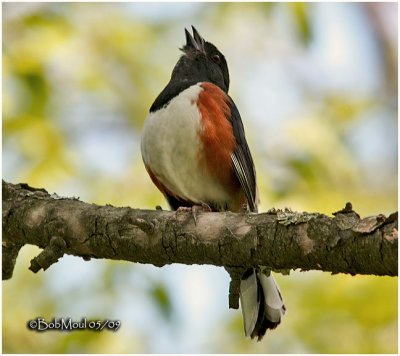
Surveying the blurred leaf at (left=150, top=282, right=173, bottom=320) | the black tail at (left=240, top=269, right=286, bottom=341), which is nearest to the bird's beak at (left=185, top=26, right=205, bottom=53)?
the blurred leaf at (left=150, top=282, right=173, bottom=320)

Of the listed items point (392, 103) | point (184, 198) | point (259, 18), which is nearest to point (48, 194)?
point (184, 198)

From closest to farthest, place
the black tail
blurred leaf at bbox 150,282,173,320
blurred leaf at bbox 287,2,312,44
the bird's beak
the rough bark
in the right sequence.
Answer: the rough bark, the black tail, blurred leaf at bbox 150,282,173,320, blurred leaf at bbox 287,2,312,44, the bird's beak

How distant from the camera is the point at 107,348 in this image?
16.4ft

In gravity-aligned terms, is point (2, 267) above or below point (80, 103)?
below

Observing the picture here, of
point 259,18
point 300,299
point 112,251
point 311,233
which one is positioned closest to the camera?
point 311,233

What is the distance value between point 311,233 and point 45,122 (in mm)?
3137

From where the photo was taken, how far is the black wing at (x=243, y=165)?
466cm

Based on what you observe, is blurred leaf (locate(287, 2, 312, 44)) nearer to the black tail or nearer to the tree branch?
the black tail

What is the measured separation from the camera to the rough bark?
2.96m

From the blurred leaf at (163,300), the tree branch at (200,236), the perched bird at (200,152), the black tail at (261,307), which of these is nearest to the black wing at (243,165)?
the perched bird at (200,152)

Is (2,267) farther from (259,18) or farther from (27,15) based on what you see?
(259,18)

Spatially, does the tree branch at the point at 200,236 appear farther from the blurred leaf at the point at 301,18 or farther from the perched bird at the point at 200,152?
the blurred leaf at the point at 301,18

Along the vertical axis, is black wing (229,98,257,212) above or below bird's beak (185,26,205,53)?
below

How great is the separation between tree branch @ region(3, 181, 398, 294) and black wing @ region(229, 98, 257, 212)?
3.92 ft
